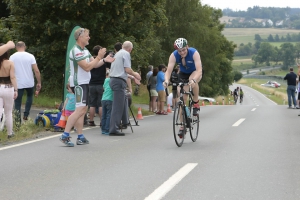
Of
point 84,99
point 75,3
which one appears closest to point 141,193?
point 84,99

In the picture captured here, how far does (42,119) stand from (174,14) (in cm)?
3807

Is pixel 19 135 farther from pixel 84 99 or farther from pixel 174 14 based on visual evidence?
pixel 174 14

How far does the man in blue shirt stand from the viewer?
36.0 ft

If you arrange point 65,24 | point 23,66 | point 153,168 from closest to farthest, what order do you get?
point 153,168
point 23,66
point 65,24

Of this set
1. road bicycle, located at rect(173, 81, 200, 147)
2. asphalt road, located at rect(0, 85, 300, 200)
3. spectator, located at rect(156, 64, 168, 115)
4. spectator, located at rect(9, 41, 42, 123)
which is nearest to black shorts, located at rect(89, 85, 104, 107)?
spectator, located at rect(9, 41, 42, 123)

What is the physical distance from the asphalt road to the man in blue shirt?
1287mm

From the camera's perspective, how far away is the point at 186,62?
37.0ft

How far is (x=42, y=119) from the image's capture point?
46.8 feet

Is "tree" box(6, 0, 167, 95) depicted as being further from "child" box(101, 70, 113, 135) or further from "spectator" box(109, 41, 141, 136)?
"spectator" box(109, 41, 141, 136)

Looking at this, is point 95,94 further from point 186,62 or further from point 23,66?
point 186,62

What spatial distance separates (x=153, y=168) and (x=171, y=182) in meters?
1.18

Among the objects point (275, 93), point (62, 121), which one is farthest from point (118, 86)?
point (275, 93)

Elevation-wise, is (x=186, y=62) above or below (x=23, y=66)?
above

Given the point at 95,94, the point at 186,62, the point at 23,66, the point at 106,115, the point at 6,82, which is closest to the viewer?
the point at 186,62
